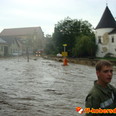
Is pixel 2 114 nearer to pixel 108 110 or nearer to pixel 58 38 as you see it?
pixel 108 110

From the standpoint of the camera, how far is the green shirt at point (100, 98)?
2617 mm

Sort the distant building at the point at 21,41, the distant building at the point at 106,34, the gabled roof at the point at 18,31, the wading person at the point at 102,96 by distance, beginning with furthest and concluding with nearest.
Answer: the gabled roof at the point at 18,31 < the distant building at the point at 21,41 < the distant building at the point at 106,34 < the wading person at the point at 102,96

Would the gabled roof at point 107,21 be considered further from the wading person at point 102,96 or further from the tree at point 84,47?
the wading person at point 102,96

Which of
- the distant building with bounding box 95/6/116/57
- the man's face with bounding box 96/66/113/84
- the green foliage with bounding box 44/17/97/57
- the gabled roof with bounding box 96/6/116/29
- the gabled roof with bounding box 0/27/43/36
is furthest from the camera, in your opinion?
the gabled roof with bounding box 0/27/43/36

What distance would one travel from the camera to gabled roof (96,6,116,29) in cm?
5425

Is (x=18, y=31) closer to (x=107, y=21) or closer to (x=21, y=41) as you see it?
(x=21, y=41)

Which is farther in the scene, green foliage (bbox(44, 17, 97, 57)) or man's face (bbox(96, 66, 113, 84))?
green foliage (bbox(44, 17, 97, 57))

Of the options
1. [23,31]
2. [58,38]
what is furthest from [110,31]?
[23,31]

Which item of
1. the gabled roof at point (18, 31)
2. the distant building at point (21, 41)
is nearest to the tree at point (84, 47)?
the distant building at point (21, 41)

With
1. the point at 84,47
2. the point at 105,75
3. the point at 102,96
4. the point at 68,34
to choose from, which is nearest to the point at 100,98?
the point at 102,96

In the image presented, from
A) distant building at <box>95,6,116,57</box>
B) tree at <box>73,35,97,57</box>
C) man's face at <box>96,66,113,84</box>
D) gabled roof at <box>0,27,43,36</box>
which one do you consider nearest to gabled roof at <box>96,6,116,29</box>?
distant building at <box>95,6,116,57</box>

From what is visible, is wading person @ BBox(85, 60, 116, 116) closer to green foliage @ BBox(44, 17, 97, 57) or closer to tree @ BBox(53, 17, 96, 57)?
green foliage @ BBox(44, 17, 97, 57)

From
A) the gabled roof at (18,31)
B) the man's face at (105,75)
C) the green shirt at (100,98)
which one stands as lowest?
the green shirt at (100,98)

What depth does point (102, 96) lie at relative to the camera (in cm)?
266
